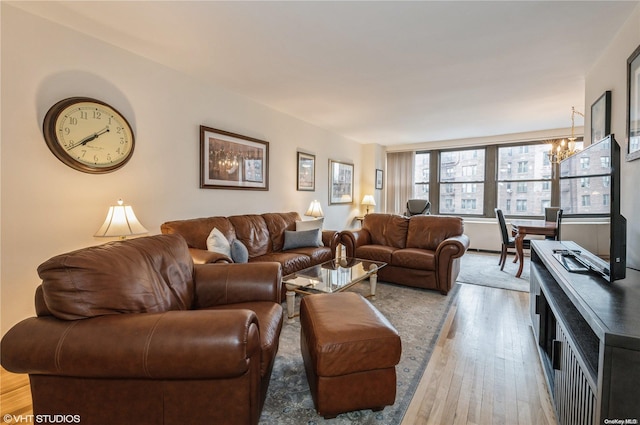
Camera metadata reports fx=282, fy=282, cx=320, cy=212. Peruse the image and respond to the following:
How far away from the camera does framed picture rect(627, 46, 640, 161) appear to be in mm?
1743

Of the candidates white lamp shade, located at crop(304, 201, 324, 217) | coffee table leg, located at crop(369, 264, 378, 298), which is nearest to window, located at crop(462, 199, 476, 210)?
white lamp shade, located at crop(304, 201, 324, 217)

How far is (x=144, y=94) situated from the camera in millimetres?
2662

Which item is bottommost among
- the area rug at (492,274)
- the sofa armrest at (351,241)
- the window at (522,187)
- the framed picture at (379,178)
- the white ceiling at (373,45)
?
the area rug at (492,274)

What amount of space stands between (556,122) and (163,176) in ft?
19.4

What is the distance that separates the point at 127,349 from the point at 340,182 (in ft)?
16.5

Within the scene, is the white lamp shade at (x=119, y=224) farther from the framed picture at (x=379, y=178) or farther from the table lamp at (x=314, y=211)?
the framed picture at (x=379, y=178)

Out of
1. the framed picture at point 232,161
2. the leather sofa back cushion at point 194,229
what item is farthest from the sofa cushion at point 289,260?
the framed picture at point 232,161

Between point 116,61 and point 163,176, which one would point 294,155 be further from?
point 116,61

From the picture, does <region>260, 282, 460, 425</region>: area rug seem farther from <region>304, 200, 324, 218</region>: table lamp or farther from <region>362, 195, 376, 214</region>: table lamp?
<region>362, 195, 376, 214</region>: table lamp

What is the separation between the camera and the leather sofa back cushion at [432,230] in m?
3.83

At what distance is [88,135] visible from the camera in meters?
2.27

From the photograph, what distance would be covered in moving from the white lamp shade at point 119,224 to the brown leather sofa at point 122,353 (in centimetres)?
97

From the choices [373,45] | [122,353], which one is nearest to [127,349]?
[122,353]

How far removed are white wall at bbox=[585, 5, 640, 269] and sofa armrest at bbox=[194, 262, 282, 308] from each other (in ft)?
7.32
